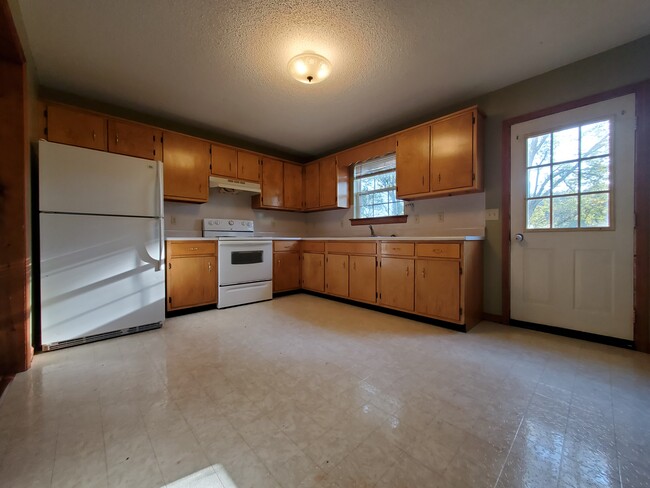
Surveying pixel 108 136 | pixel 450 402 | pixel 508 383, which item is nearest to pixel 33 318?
pixel 108 136

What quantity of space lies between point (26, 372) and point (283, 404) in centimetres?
179

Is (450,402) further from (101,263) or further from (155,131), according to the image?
(155,131)

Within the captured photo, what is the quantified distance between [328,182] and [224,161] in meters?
1.55

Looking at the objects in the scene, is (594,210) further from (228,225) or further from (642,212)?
(228,225)

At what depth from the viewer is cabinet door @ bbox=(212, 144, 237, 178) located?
362 centimetres

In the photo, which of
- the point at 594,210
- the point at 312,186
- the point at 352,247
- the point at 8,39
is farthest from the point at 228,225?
the point at 594,210

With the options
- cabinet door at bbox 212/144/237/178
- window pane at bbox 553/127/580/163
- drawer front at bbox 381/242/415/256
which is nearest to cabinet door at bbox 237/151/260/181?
cabinet door at bbox 212/144/237/178

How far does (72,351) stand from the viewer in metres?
2.11

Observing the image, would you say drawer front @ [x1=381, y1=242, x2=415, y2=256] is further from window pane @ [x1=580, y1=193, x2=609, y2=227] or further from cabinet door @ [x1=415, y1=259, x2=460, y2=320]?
window pane @ [x1=580, y1=193, x2=609, y2=227]


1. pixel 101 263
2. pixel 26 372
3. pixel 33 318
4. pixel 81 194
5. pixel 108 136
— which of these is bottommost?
pixel 26 372

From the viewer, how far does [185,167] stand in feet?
11.1

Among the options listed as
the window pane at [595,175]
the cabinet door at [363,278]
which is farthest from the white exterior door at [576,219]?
the cabinet door at [363,278]

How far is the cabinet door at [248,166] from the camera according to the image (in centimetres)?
386

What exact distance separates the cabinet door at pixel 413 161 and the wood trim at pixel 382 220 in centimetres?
41
